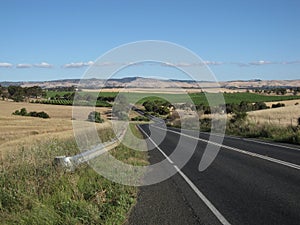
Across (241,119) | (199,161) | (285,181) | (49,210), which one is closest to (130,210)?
(49,210)

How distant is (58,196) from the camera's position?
7.93m

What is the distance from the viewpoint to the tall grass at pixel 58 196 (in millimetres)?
6751

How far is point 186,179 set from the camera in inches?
462

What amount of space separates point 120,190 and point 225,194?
2.50 m

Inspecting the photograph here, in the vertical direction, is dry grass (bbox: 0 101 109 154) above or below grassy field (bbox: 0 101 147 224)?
below

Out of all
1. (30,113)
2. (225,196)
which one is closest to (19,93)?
(30,113)

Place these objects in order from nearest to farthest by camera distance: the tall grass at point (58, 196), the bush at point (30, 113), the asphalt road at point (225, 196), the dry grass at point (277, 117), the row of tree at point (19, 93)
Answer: the tall grass at point (58, 196)
the asphalt road at point (225, 196)
the dry grass at point (277, 117)
the bush at point (30, 113)
the row of tree at point (19, 93)

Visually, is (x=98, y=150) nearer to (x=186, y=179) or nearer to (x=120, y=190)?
(x=186, y=179)

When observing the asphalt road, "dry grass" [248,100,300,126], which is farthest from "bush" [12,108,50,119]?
the asphalt road

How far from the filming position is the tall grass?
675cm

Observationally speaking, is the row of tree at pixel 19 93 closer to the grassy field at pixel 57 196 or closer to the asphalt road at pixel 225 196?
the asphalt road at pixel 225 196

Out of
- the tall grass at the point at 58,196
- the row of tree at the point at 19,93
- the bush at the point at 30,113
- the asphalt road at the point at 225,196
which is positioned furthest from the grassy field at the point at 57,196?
the row of tree at the point at 19,93

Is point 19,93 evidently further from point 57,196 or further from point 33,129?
point 57,196

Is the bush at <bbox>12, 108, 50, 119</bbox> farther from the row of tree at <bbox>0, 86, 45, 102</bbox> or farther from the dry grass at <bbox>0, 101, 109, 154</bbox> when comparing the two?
the row of tree at <bbox>0, 86, 45, 102</bbox>
